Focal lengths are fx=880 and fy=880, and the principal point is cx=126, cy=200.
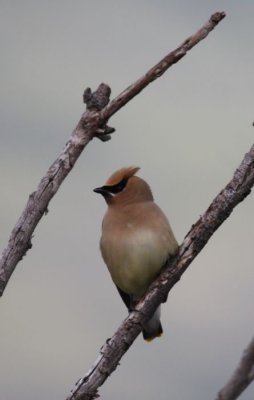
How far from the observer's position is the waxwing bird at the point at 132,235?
627 centimetres

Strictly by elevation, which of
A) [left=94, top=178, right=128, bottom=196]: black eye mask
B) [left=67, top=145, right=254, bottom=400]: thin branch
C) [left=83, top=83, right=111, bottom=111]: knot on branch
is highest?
[left=94, top=178, right=128, bottom=196]: black eye mask

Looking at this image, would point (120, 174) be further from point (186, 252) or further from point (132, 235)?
point (186, 252)

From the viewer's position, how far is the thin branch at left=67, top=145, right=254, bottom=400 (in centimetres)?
503

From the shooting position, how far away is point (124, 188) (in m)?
6.68

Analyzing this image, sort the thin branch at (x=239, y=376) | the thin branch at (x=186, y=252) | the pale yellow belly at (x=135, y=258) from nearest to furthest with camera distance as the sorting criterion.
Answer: the thin branch at (x=239, y=376), the thin branch at (x=186, y=252), the pale yellow belly at (x=135, y=258)

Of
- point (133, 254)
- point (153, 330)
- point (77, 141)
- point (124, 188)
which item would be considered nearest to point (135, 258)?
point (133, 254)

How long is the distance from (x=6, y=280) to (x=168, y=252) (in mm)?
1697

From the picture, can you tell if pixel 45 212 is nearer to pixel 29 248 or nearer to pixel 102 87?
pixel 29 248

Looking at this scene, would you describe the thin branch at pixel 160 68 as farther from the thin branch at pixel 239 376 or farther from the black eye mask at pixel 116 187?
the thin branch at pixel 239 376

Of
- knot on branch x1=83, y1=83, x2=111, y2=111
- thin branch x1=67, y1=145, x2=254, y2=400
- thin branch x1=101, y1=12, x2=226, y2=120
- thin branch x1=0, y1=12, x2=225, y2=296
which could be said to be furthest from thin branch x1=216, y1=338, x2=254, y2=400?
knot on branch x1=83, y1=83, x2=111, y2=111

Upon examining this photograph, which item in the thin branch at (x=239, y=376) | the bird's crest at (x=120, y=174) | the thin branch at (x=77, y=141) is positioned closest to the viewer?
the thin branch at (x=239, y=376)

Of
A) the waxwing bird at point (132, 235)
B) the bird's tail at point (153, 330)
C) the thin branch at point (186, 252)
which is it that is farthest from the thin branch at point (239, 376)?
the bird's tail at point (153, 330)

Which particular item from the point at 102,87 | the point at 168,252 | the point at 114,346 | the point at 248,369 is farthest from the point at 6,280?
the point at 248,369

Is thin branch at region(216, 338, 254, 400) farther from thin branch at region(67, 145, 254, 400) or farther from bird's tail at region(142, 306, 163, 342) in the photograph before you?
bird's tail at region(142, 306, 163, 342)
